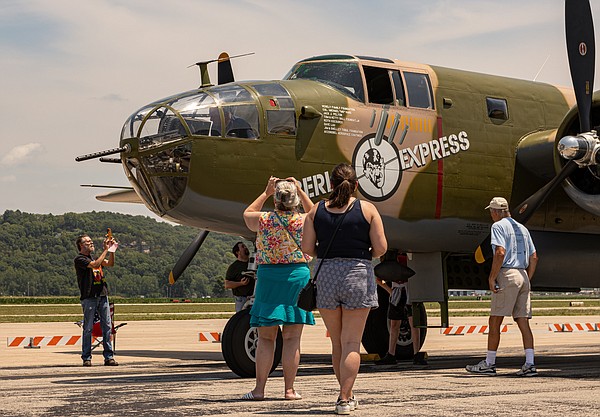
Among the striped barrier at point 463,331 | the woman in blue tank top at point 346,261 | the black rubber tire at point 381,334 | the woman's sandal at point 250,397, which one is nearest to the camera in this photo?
the woman in blue tank top at point 346,261

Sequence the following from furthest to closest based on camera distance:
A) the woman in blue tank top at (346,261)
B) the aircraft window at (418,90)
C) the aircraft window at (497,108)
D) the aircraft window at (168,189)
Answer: the aircraft window at (497,108)
the aircraft window at (418,90)
the aircraft window at (168,189)
the woman in blue tank top at (346,261)

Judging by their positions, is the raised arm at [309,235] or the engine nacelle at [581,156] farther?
the engine nacelle at [581,156]

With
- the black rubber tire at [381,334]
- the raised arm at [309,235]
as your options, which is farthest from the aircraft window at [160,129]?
the black rubber tire at [381,334]

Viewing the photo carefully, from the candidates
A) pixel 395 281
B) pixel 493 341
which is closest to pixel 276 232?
pixel 493 341

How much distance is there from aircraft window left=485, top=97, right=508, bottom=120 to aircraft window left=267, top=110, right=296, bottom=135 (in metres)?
3.69

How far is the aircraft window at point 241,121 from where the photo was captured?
13.5 m

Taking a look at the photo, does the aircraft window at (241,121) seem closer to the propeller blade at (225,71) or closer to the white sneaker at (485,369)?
the propeller blade at (225,71)

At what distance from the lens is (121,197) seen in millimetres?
20203

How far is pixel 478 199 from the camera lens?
51.3 feet

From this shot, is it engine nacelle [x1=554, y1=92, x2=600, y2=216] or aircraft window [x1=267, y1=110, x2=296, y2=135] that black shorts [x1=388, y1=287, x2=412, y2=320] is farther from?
aircraft window [x1=267, y1=110, x2=296, y2=135]

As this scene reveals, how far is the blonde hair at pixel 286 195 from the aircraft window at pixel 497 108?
21.8 feet

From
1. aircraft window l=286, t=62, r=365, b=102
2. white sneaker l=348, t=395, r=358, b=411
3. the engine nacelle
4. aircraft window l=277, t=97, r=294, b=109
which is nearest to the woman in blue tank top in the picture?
white sneaker l=348, t=395, r=358, b=411

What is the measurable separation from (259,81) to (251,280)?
3022 mm

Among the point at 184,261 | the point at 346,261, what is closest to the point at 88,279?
the point at 184,261
